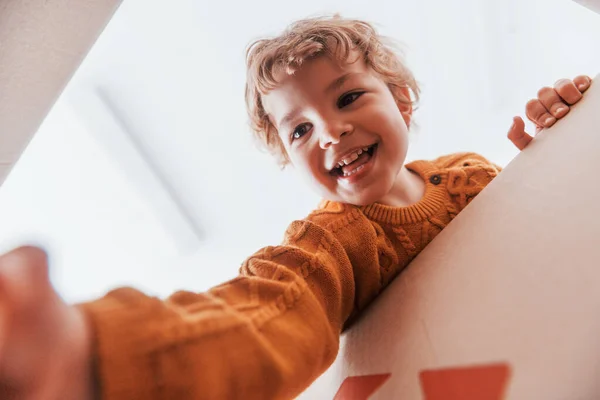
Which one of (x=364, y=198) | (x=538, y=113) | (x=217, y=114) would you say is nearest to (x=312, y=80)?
(x=364, y=198)

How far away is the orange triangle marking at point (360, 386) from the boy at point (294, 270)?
3 centimetres

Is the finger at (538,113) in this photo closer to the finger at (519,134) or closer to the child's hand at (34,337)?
the finger at (519,134)

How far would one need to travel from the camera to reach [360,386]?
39 centimetres

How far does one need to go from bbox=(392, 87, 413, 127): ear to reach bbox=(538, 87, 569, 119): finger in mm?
228

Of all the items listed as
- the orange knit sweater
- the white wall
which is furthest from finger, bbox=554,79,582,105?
the white wall

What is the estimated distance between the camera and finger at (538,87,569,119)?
460 mm

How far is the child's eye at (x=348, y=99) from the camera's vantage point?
Result: 0.57 metres

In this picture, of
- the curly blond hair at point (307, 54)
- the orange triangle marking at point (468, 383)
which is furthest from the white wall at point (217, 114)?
the orange triangle marking at point (468, 383)

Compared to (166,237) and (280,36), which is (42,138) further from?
(166,237)

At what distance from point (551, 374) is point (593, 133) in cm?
22

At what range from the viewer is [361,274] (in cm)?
52

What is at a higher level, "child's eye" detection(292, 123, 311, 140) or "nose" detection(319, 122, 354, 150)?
"child's eye" detection(292, 123, 311, 140)

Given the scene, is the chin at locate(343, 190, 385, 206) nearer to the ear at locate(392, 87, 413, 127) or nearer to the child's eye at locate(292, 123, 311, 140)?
the child's eye at locate(292, 123, 311, 140)

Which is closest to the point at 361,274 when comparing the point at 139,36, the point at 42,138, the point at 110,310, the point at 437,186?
the point at 437,186
